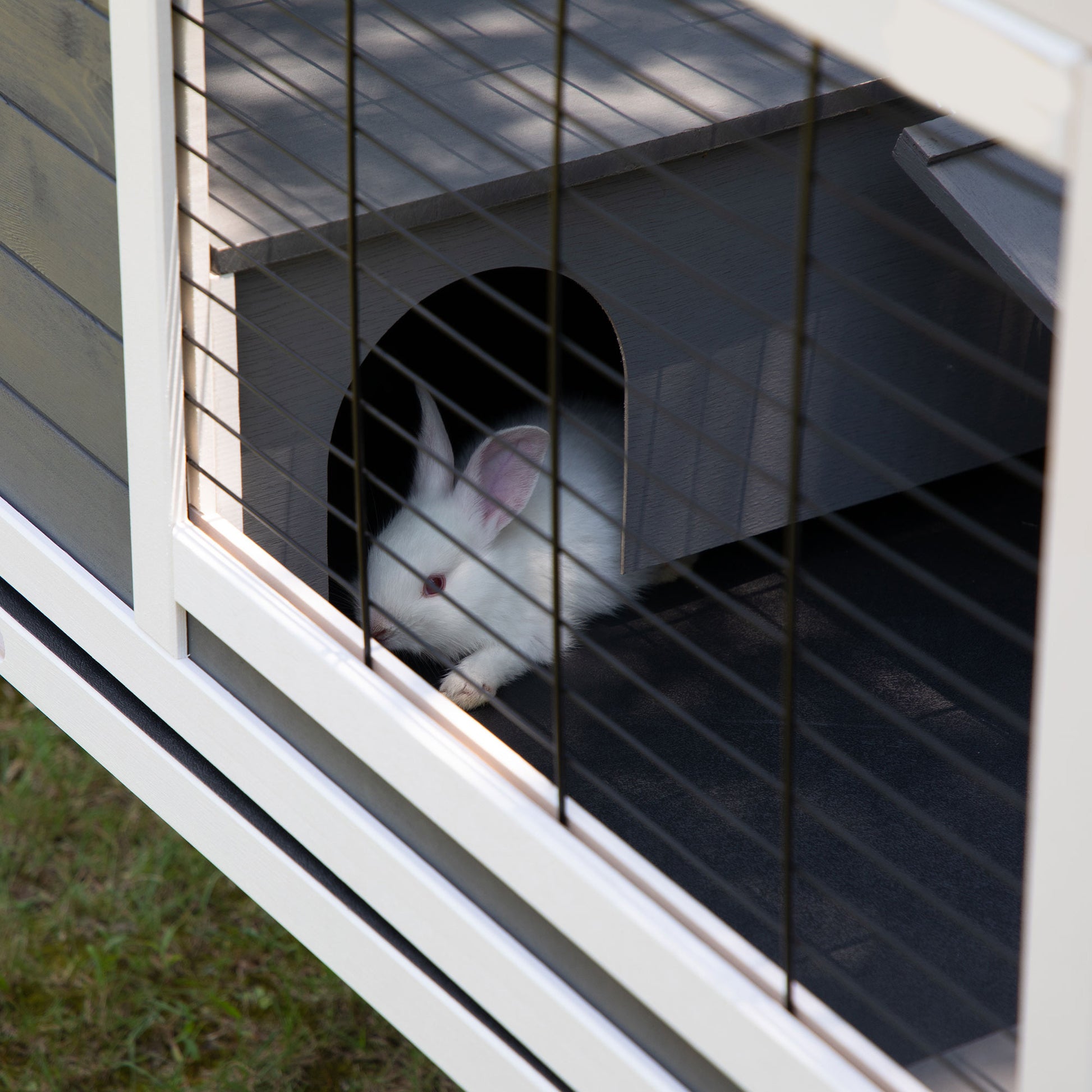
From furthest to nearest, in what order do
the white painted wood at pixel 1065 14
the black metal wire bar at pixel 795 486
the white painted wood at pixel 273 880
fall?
the white painted wood at pixel 273 880
the black metal wire bar at pixel 795 486
the white painted wood at pixel 1065 14

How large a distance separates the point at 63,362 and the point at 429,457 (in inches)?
28.1

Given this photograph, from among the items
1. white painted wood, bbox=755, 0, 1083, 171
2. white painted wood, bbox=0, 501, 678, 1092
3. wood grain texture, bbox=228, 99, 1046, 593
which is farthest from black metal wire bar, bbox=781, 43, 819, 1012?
wood grain texture, bbox=228, 99, 1046, 593

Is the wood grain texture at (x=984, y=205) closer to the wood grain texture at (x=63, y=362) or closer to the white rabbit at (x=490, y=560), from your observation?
the white rabbit at (x=490, y=560)

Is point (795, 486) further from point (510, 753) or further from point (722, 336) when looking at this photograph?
point (722, 336)

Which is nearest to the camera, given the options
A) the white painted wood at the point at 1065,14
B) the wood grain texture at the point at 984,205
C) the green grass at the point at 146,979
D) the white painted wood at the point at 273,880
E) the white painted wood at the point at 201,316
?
the white painted wood at the point at 1065,14

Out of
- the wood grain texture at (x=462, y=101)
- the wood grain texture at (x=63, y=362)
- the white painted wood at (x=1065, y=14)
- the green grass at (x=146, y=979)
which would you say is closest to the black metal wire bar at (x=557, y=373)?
the white painted wood at (x=1065, y=14)

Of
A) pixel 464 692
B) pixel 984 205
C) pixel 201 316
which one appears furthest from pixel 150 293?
pixel 984 205

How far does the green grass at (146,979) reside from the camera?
350 centimetres

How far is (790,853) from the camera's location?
1110mm

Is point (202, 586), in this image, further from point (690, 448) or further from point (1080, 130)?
point (1080, 130)

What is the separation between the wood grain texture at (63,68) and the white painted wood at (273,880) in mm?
848

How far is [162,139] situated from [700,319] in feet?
3.29

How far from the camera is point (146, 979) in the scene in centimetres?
373

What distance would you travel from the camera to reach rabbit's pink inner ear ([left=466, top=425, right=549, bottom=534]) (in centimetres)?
246
